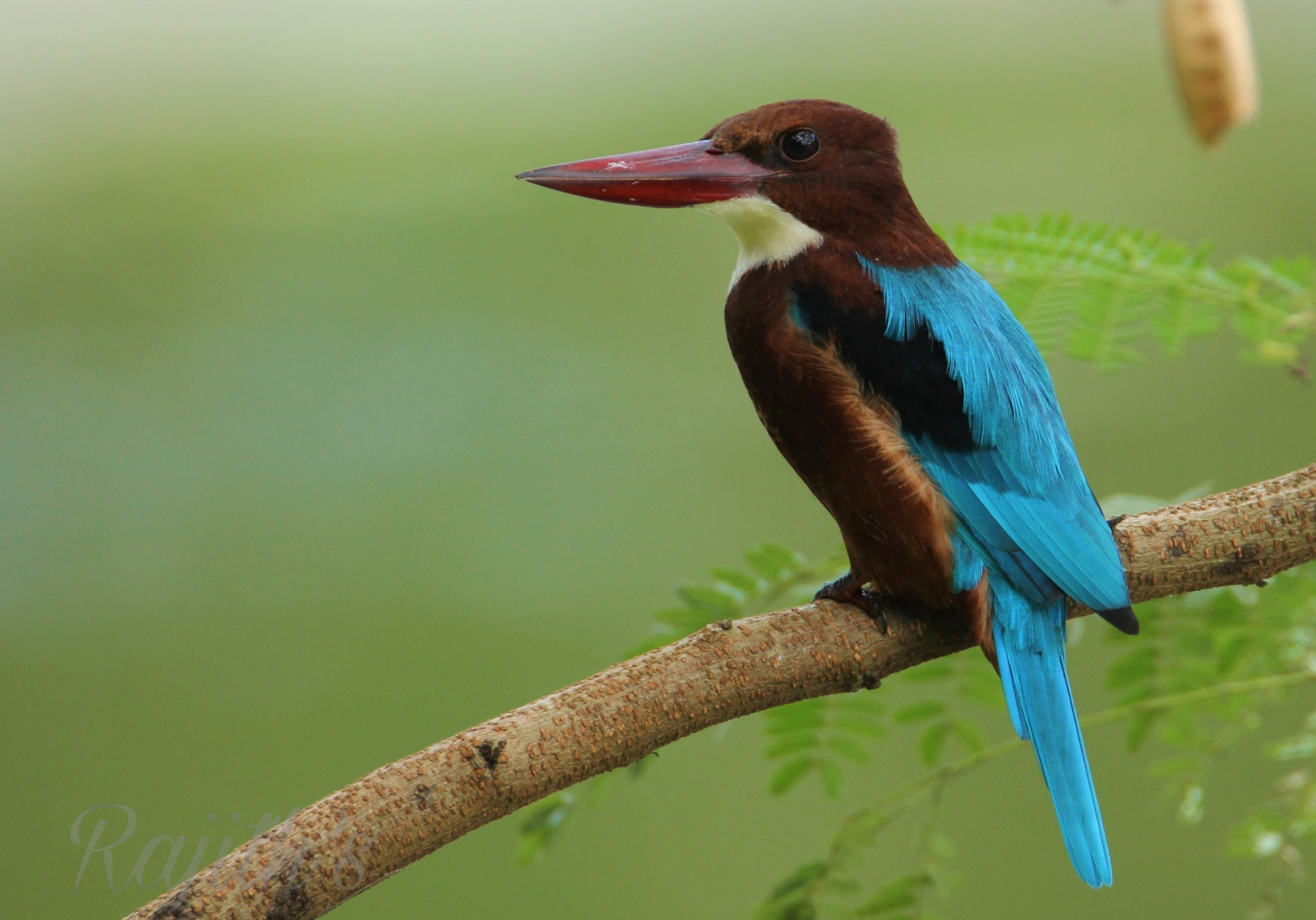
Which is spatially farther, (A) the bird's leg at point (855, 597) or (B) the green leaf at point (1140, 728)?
(B) the green leaf at point (1140, 728)

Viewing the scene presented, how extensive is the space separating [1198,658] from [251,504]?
3239 mm

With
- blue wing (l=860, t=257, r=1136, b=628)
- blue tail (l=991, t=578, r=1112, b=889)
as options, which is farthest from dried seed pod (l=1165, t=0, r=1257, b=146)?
blue tail (l=991, t=578, r=1112, b=889)

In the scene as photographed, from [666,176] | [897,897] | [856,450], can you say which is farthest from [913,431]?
[897,897]

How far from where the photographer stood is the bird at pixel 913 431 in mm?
1385

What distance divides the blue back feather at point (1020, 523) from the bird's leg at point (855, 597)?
0.09m

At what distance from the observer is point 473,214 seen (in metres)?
4.95

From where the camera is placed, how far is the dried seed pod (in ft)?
3.95

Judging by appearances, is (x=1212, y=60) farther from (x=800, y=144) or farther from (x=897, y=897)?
(x=897, y=897)

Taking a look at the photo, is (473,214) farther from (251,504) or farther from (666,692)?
(666,692)

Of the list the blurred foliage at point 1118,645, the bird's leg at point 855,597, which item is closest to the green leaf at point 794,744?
the blurred foliage at point 1118,645

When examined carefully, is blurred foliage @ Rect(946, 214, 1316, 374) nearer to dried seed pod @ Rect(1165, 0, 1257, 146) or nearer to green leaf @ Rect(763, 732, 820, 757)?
dried seed pod @ Rect(1165, 0, 1257, 146)

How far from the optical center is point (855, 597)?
4.66ft

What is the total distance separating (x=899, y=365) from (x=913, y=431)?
8cm

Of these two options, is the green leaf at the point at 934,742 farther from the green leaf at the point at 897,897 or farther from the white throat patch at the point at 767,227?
the white throat patch at the point at 767,227
